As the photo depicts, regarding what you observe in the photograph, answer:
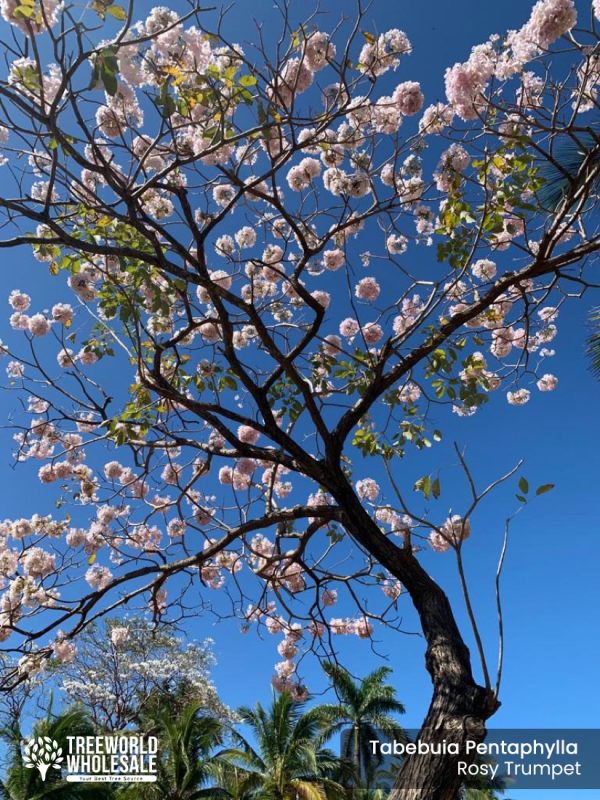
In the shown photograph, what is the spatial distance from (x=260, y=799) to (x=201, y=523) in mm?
10998

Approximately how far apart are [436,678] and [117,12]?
307cm

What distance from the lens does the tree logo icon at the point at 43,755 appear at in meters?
10.2

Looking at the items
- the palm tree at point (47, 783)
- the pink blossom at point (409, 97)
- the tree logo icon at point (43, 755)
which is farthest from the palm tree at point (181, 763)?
the pink blossom at point (409, 97)

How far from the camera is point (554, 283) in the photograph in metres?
3.80

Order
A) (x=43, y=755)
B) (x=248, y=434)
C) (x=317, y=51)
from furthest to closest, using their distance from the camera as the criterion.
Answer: (x=43, y=755), (x=248, y=434), (x=317, y=51)

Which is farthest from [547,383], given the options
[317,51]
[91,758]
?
[91,758]

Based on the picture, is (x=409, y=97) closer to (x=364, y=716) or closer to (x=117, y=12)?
(x=117, y=12)

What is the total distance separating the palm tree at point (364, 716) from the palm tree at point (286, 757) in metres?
1.10

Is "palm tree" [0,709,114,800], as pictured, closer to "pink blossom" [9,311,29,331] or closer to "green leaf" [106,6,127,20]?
"pink blossom" [9,311,29,331]

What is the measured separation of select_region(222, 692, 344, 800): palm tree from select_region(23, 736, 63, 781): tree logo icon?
442 centimetres

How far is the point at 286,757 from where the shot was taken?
46.1 ft

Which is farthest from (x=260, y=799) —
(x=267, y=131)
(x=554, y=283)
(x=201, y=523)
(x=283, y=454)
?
(x=267, y=131)

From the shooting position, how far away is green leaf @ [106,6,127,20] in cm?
234

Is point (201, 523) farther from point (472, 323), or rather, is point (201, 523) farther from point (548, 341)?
point (548, 341)
